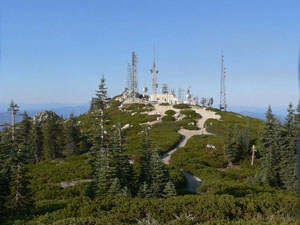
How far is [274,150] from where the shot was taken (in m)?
28.9

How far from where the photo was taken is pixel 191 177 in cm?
2878

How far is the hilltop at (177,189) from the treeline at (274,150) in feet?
4.19

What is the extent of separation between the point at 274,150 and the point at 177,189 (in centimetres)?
1364

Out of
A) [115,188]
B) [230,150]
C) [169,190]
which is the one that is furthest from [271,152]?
[115,188]

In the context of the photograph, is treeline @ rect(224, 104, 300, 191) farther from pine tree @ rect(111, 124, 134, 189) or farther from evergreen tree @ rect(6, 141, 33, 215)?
evergreen tree @ rect(6, 141, 33, 215)

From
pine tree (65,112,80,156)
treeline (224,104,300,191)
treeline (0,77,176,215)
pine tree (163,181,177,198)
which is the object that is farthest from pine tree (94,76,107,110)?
pine tree (65,112,80,156)

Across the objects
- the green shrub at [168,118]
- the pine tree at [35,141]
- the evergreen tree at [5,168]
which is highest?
the evergreen tree at [5,168]

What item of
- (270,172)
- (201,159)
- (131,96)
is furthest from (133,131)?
(131,96)

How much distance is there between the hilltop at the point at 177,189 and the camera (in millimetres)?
10868

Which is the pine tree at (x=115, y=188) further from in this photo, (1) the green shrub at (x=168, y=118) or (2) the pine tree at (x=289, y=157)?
(1) the green shrub at (x=168, y=118)

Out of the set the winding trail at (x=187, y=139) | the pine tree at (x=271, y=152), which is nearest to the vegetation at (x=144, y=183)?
the pine tree at (x=271, y=152)

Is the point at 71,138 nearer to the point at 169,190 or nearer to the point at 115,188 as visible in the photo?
the point at 115,188

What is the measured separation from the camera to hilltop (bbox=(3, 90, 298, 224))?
35.7ft

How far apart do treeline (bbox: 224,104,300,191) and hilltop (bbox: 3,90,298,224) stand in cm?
128
